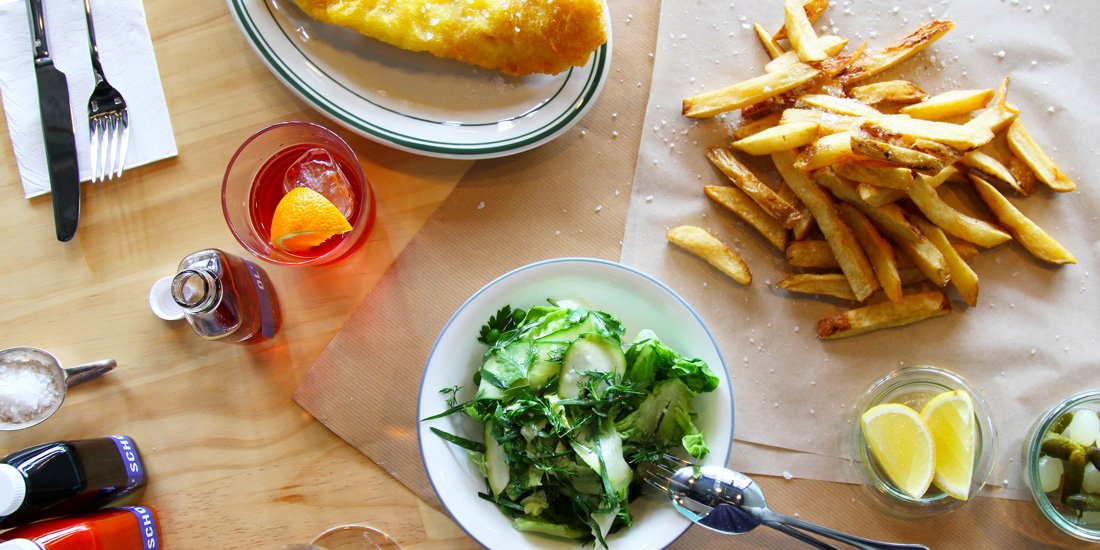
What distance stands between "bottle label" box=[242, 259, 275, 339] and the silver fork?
495 millimetres

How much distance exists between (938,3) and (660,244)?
115 centimetres

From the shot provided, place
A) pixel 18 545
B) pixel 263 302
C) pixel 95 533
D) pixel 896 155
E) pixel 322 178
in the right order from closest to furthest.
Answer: pixel 18 545, pixel 896 155, pixel 95 533, pixel 322 178, pixel 263 302

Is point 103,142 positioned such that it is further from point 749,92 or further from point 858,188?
point 858,188

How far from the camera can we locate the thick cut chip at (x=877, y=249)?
210 centimetres

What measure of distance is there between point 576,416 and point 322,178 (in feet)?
3.20

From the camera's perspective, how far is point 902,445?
205 cm

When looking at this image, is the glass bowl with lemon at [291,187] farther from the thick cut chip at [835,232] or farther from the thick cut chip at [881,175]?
the thick cut chip at [881,175]

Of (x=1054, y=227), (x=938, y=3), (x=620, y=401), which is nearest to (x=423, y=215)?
(x=620, y=401)

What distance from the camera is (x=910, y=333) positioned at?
7.41ft

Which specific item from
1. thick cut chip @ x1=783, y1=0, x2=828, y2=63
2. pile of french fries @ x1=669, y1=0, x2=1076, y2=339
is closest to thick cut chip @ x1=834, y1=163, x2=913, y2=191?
pile of french fries @ x1=669, y1=0, x2=1076, y2=339

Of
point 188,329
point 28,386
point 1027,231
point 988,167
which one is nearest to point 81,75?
point 188,329

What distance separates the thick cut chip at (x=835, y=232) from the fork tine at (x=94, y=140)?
6.60 ft

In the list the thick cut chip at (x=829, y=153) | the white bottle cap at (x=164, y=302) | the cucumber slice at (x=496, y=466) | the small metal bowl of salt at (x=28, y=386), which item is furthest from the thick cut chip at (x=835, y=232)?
the small metal bowl of salt at (x=28, y=386)

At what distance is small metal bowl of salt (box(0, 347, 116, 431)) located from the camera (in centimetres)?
209
